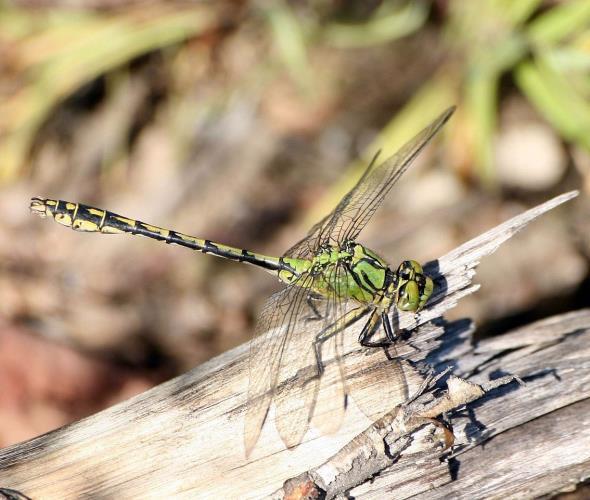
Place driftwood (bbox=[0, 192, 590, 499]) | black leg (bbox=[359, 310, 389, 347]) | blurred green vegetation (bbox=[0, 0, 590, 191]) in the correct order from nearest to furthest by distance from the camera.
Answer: driftwood (bbox=[0, 192, 590, 499]), black leg (bbox=[359, 310, 389, 347]), blurred green vegetation (bbox=[0, 0, 590, 191])

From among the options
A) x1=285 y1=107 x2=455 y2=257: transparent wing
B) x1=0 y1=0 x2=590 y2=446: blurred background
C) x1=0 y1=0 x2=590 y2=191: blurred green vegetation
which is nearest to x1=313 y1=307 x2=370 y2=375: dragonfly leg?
x1=285 y1=107 x2=455 y2=257: transparent wing

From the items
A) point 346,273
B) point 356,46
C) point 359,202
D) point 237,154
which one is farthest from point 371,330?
point 356,46

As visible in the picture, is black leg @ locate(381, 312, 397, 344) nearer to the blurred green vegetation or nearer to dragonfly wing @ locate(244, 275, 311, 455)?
dragonfly wing @ locate(244, 275, 311, 455)

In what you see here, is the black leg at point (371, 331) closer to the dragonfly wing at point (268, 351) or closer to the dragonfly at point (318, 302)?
the dragonfly at point (318, 302)

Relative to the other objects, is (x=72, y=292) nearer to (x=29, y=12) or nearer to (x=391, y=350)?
(x=29, y=12)

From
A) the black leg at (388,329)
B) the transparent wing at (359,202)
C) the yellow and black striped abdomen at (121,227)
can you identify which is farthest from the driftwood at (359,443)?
the yellow and black striped abdomen at (121,227)

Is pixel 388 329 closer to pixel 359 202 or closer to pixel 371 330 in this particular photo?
pixel 371 330
